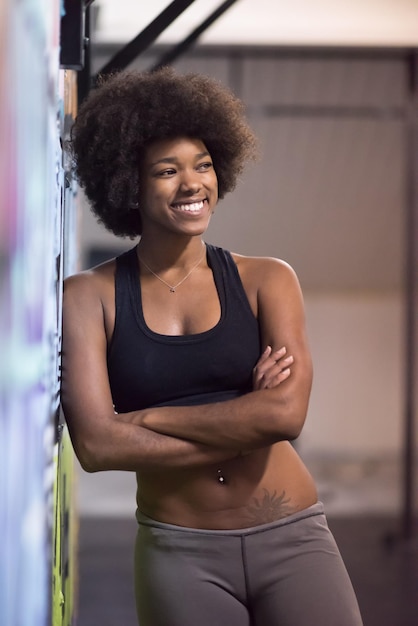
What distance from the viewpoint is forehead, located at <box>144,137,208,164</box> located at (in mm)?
1853

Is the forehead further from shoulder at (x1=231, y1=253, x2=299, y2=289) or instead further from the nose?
shoulder at (x1=231, y1=253, x2=299, y2=289)

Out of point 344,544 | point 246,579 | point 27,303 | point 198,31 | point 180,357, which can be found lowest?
point 344,544

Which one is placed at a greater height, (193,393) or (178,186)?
(178,186)

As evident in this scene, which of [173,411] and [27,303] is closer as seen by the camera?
[27,303]

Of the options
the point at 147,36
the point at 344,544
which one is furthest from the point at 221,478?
the point at 344,544

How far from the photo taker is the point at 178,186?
180 centimetres

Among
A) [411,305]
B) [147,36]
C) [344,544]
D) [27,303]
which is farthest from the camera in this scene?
[411,305]

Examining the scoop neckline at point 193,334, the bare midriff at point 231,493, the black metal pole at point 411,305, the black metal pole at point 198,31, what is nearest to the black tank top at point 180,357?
the scoop neckline at point 193,334

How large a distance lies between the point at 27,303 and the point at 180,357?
58 centimetres

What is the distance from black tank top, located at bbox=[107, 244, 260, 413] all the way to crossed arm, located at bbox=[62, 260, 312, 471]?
32 mm

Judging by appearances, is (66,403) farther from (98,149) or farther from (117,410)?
(98,149)

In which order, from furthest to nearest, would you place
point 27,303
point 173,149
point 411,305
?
1. point 411,305
2. point 173,149
3. point 27,303

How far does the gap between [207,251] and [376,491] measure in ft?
18.4

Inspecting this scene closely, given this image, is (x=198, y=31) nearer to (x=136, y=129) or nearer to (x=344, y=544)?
(x=136, y=129)
